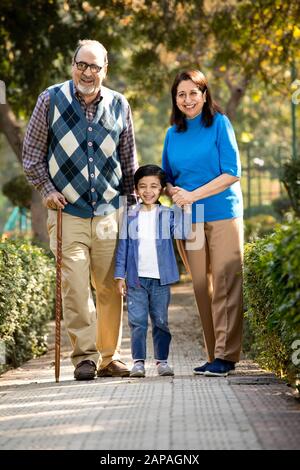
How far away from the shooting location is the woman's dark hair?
313 inches

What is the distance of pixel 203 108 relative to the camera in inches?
317

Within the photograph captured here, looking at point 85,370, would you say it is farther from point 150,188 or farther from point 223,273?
point 150,188

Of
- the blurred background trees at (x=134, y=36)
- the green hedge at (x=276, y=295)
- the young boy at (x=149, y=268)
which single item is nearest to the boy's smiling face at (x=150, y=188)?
Answer: the young boy at (x=149, y=268)

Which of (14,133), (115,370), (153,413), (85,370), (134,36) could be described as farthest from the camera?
(134,36)

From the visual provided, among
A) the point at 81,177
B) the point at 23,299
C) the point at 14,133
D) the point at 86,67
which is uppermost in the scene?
the point at 14,133

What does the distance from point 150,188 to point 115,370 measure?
1326 mm

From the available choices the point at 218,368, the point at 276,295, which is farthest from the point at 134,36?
the point at 276,295

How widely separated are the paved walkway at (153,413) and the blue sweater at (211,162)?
3.77ft

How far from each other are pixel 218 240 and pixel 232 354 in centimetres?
80

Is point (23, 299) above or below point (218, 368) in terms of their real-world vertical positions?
above

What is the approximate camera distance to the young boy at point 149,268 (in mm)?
8070

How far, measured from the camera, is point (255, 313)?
814cm
